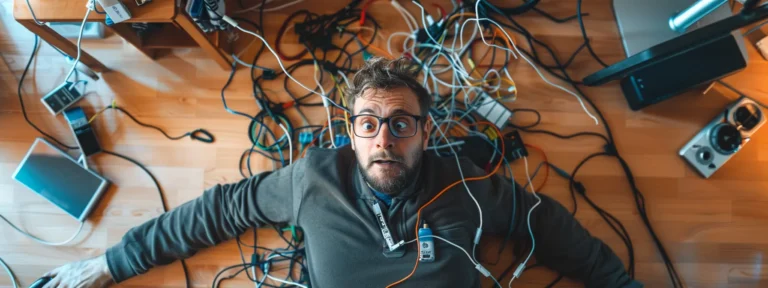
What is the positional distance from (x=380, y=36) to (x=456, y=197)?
80 centimetres

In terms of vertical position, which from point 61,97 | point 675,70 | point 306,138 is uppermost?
point 675,70

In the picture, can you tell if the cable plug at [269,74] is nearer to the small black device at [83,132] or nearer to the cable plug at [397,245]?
the small black device at [83,132]

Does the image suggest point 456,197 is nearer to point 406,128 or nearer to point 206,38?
point 406,128

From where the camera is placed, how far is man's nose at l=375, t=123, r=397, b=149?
1.09 metres

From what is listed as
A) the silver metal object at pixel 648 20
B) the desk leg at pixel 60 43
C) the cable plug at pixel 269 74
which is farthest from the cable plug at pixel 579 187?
the desk leg at pixel 60 43

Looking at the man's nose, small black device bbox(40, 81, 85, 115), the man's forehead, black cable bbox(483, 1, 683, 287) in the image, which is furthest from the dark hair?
small black device bbox(40, 81, 85, 115)

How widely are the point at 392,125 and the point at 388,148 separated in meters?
0.07

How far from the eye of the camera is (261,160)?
63.2 inches

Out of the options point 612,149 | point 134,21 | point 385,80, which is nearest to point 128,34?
point 134,21

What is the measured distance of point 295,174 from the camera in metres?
1.29

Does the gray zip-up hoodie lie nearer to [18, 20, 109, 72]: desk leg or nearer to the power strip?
the power strip

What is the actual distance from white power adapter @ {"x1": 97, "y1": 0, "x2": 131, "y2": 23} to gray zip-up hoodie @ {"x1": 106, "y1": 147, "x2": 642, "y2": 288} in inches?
23.1

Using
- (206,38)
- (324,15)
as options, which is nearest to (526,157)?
(324,15)

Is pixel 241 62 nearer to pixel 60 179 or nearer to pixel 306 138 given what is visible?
pixel 306 138
